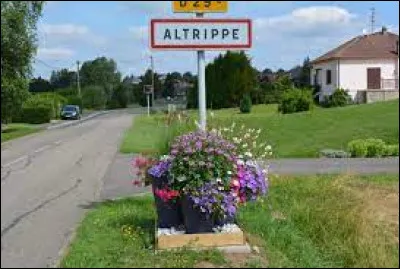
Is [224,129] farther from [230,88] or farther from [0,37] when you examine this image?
[230,88]

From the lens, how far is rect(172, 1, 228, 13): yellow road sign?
26.2ft

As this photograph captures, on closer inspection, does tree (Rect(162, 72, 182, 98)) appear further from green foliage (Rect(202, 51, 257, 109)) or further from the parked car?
green foliage (Rect(202, 51, 257, 109))

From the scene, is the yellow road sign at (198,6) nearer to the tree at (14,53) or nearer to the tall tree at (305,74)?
the tree at (14,53)

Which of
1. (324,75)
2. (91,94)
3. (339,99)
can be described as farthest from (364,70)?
(91,94)

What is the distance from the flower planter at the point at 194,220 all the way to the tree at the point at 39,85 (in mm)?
2197

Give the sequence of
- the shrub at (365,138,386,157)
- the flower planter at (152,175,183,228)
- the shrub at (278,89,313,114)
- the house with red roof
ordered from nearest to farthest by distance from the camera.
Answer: the flower planter at (152,175,183,228)
the shrub at (365,138,386,157)
the shrub at (278,89,313,114)
the house with red roof

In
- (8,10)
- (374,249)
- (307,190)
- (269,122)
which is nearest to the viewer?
(8,10)

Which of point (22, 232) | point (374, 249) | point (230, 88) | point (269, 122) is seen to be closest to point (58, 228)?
point (22, 232)

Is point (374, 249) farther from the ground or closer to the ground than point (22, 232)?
closer to the ground

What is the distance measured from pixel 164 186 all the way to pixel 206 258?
113cm

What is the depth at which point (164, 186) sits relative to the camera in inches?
297

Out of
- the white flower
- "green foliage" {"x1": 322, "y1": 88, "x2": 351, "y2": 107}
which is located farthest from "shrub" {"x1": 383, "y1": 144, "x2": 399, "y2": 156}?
"green foliage" {"x1": 322, "y1": 88, "x2": 351, "y2": 107}

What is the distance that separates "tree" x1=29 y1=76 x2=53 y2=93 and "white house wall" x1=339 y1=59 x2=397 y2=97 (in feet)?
174

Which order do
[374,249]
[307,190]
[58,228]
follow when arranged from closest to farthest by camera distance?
1. [58,228]
2. [374,249]
3. [307,190]
